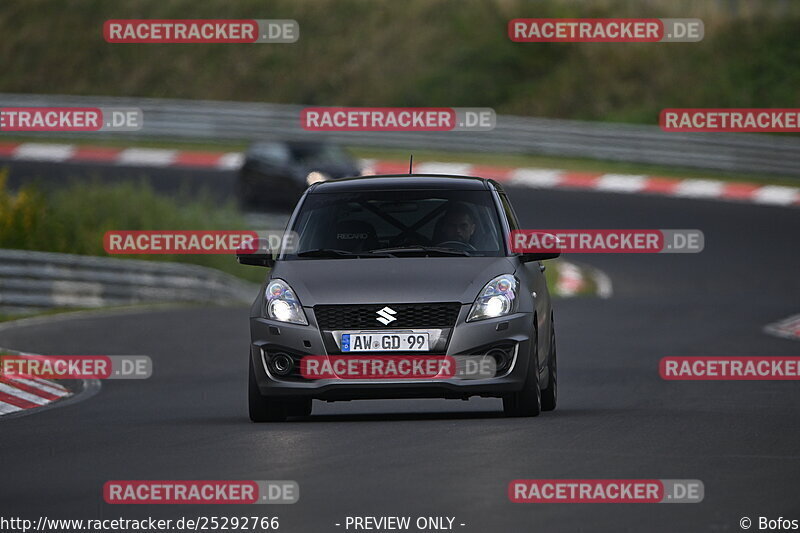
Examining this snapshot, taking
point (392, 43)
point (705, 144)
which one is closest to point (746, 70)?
point (705, 144)

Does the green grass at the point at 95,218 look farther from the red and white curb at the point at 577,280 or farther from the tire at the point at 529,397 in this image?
the tire at the point at 529,397

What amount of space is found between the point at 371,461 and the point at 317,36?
1854 inches

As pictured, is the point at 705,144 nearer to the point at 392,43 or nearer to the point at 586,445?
the point at 392,43

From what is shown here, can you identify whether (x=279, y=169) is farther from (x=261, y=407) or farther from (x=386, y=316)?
(x=386, y=316)

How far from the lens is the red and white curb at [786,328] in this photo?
21.2m

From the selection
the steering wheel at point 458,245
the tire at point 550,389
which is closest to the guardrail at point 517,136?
the tire at point 550,389

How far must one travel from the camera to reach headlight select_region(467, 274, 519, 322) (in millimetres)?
11945

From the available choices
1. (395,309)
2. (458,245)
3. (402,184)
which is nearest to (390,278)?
(395,309)

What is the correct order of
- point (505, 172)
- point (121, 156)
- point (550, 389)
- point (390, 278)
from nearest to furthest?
point (390, 278)
point (550, 389)
point (505, 172)
point (121, 156)

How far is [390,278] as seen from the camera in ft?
39.3

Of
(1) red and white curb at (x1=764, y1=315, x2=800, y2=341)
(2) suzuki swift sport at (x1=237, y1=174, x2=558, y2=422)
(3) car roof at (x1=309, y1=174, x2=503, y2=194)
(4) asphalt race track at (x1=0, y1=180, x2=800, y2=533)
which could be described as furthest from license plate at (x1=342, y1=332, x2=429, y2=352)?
(1) red and white curb at (x1=764, y1=315, x2=800, y2=341)

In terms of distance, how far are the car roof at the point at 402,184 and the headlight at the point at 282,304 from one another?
113cm

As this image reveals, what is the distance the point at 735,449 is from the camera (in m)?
10.7

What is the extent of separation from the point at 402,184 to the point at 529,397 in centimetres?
180
